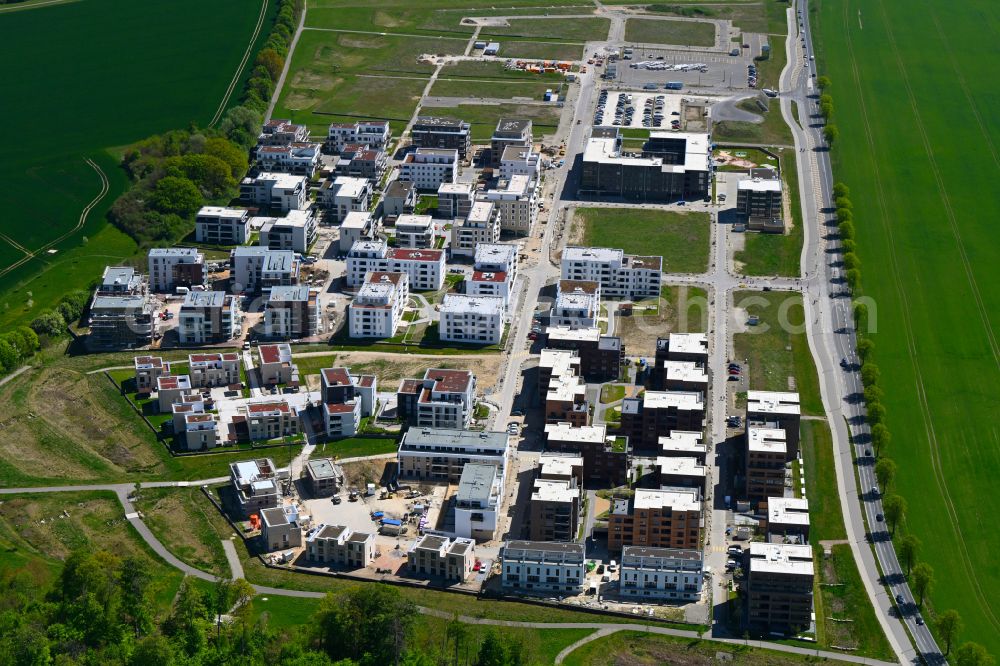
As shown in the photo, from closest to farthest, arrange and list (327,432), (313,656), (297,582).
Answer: (313,656), (297,582), (327,432)

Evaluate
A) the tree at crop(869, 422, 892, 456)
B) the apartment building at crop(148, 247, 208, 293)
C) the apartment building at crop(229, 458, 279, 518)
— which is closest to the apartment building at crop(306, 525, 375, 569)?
the apartment building at crop(229, 458, 279, 518)

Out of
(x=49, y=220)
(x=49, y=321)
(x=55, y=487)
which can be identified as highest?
(x=49, y=220)

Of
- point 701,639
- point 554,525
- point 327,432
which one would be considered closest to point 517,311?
point 327,432

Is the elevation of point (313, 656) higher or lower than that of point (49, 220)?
lower

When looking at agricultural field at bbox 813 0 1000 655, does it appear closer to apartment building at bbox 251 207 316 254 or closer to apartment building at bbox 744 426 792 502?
apartment building at bbox 744 426 792 502

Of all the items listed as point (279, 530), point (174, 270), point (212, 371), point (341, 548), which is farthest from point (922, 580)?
point (174, 270)

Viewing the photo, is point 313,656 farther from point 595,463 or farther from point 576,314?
point 576,314

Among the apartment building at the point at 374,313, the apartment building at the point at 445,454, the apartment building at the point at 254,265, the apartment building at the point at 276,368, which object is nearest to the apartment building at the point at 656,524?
the apartment building at the point at 445,454

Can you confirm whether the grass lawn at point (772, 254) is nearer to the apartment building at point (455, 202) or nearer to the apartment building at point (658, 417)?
the apartment building at point (455, 202)
